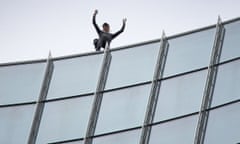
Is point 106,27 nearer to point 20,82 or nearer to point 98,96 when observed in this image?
point 98,96

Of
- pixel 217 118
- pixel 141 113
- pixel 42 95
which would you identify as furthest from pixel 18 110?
pixel 217 118

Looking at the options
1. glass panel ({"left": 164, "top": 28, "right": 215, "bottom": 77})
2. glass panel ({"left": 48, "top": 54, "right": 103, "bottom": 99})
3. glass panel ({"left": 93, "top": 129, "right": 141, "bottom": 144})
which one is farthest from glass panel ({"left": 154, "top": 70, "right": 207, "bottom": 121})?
glass panel ({"left": 48, "top": 54, "right": 103, "bottom": 99})

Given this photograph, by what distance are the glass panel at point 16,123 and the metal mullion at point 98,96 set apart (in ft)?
6.48

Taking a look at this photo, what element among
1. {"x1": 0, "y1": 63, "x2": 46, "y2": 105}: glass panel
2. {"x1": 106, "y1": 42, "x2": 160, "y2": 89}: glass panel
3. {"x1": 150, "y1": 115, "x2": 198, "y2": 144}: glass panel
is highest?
{"x1": 106, "y1": 42, "x2": 160, "y2": 89}: glass panel

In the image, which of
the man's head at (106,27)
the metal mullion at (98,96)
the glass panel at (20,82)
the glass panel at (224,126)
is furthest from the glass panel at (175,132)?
the glass panel at (20,82)

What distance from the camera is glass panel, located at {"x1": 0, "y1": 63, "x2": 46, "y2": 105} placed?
30.7 metres

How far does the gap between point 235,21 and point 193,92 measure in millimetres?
2663

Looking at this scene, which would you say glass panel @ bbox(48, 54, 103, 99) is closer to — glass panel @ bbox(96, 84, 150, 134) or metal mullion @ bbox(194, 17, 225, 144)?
glass panel @ bbox(96, 84, 150, 134)

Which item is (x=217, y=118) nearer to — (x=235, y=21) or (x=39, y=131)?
(x=235, y=21)

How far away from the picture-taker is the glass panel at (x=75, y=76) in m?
30.3

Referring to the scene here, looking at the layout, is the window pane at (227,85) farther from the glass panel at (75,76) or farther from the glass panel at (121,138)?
the glass panel at (75,76)

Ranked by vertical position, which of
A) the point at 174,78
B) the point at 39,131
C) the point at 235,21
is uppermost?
the point at 235,21

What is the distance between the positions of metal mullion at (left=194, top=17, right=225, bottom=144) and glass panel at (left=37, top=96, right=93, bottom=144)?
11.6 feet

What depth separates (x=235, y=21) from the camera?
30156 millimetres
